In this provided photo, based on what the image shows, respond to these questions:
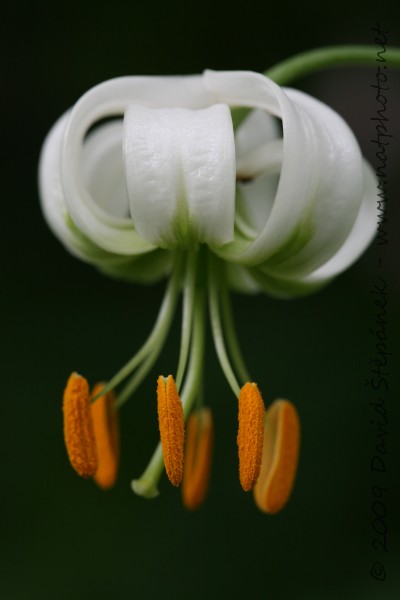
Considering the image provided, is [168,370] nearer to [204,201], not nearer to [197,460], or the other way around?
[197,460]

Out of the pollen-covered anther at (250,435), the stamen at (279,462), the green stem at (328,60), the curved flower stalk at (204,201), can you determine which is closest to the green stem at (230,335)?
the curved flower stalk at (204,201)

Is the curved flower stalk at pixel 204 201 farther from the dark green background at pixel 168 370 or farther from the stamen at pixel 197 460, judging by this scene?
the dark green background at pixel 168 370

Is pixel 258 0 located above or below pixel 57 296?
above

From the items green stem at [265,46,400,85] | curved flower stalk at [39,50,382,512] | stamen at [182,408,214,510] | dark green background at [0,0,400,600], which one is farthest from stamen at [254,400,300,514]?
dark green background at [0,0,400,600]

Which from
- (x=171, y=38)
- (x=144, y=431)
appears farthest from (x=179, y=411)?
(x=171, y=38)

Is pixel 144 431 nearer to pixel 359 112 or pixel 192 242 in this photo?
pixel 359 112

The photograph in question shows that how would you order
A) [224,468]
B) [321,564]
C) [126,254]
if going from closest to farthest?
[126,254] → [321,564] → [224,468]

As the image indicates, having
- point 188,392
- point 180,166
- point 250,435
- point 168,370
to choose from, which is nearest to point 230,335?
point 188,392
